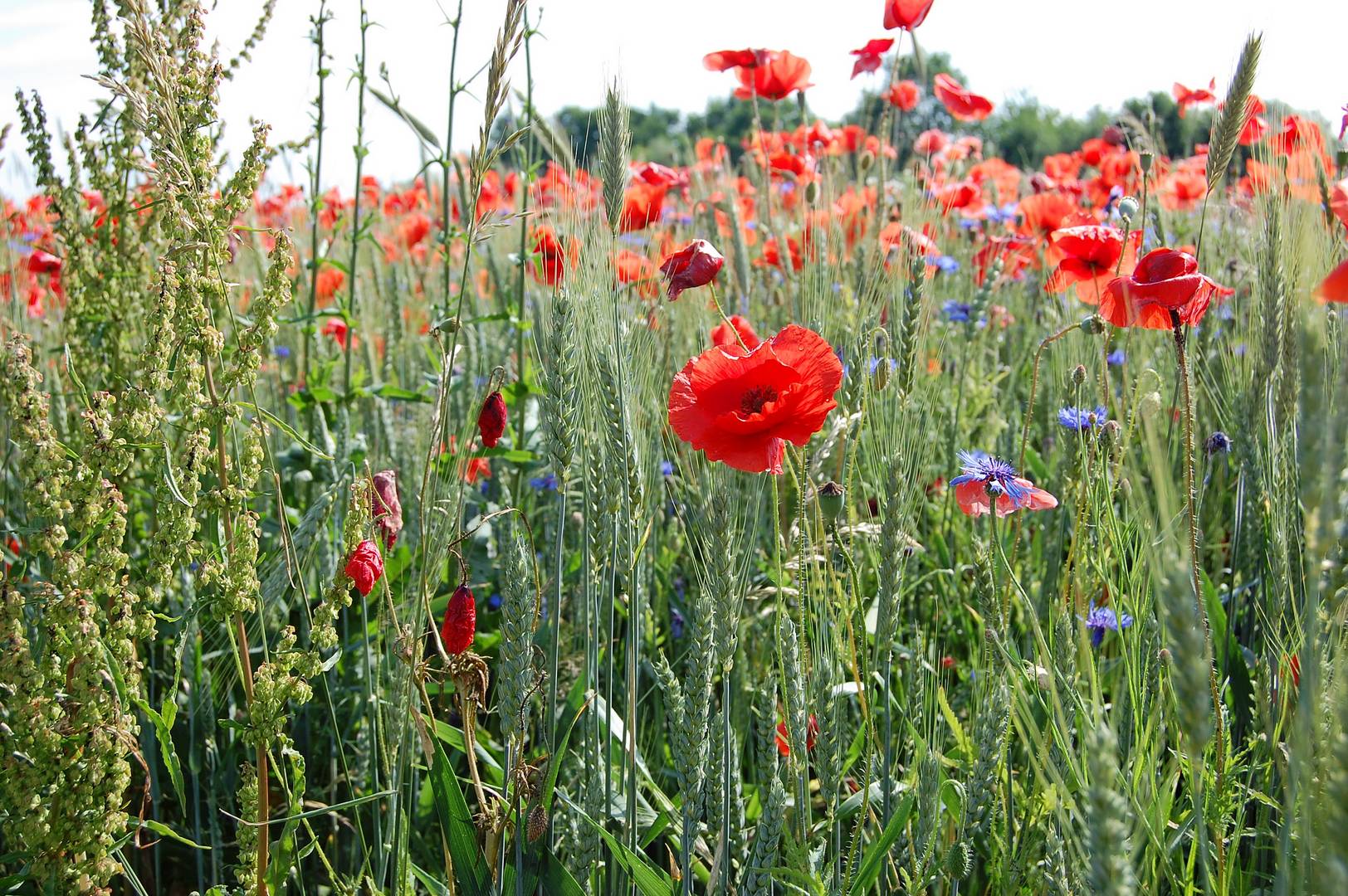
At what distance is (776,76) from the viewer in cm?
309

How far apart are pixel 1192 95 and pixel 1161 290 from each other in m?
2.83

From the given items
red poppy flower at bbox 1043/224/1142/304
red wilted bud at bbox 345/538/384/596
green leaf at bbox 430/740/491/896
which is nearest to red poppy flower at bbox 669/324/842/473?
red wilted bud at bbox 345/538/384/596

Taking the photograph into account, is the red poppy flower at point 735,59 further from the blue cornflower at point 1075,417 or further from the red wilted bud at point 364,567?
the red wilted bud at point 364,567

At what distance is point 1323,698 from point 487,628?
4.97ft

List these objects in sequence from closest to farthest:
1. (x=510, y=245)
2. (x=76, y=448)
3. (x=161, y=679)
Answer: (x=76, y=448) < (x=161, y=679) < (x=510, y=245)

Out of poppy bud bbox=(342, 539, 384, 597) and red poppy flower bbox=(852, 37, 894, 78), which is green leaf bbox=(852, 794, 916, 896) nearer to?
poppy bud bbox=(342, 539, 384, 597)

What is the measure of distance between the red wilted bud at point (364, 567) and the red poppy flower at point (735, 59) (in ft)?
7.67

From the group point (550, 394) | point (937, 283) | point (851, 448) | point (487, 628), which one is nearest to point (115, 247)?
point (487, 628)

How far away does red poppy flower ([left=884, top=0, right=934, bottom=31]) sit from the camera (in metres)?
2.53

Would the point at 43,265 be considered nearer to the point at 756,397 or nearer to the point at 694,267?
the point at 694,267

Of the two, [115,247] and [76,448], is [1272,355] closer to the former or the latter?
[76,448]

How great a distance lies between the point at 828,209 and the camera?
2.45 m

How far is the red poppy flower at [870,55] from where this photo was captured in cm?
302

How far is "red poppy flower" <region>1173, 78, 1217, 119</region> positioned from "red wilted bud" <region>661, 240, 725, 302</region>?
286cm
